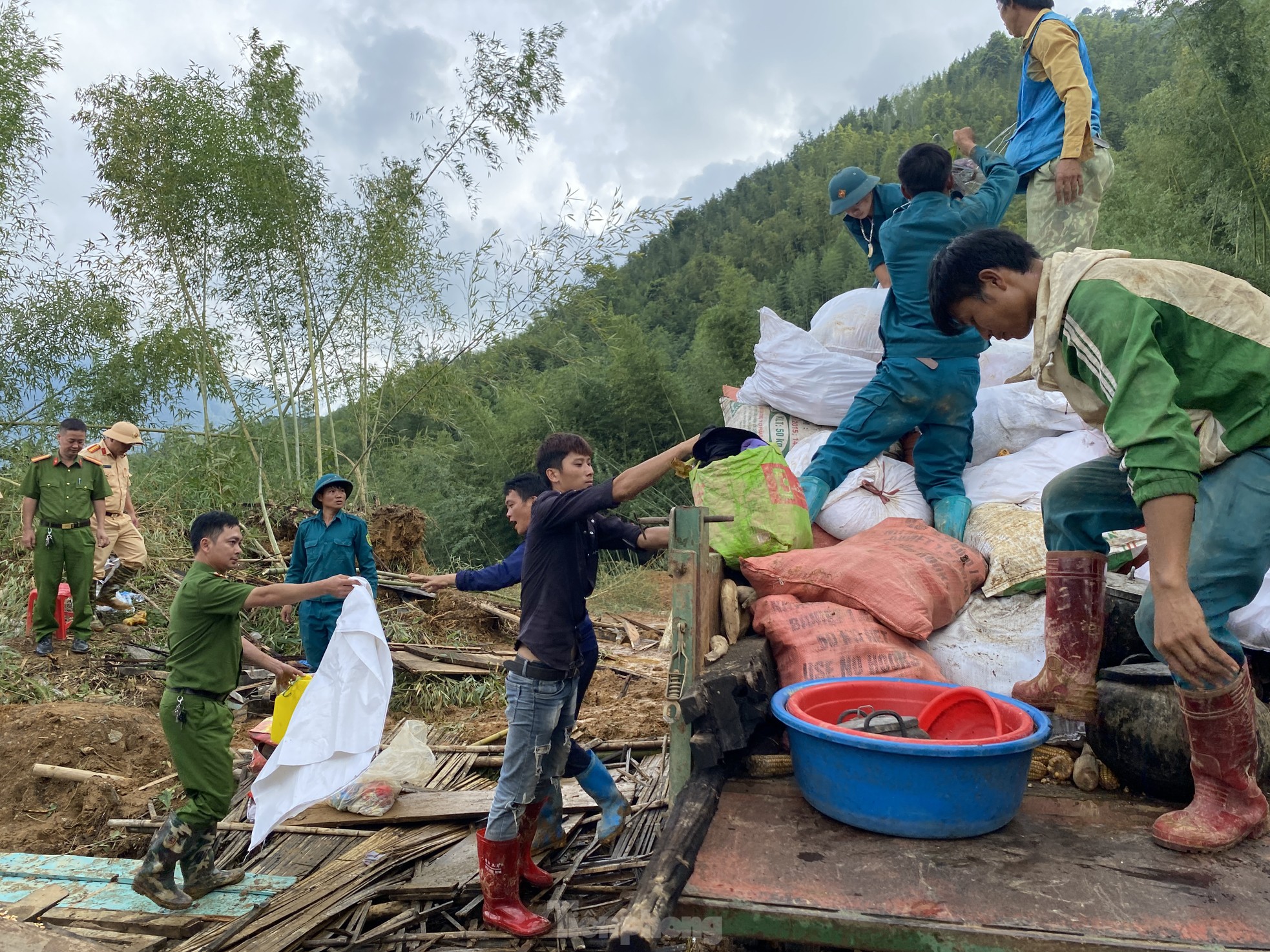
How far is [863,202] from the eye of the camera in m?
4.38

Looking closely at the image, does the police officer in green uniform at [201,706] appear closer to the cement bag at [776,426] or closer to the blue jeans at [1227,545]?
the cement bag at [776,426]

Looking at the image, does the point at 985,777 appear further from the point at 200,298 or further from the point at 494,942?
the point at 200,298

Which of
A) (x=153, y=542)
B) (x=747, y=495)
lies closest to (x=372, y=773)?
(x=747, y=495)

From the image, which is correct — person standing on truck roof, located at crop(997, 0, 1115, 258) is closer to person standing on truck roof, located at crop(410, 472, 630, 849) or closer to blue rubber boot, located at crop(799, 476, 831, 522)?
blue rubber boot, located at crop(799, 476, 831, 522)

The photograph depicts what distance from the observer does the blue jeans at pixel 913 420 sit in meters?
3.55

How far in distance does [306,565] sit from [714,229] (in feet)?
99.3

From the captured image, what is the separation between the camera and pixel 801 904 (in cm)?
148

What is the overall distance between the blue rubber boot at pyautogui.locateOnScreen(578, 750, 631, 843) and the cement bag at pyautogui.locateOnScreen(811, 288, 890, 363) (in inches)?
95.8

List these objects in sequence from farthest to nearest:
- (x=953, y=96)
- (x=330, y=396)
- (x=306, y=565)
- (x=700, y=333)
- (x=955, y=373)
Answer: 1. (x=953, y=96)
2. (x=700, y=333)
3. (x=330, y=396)
4. (x=306, y=565)
5. (x=955, y=373)

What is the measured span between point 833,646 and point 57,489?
608cm

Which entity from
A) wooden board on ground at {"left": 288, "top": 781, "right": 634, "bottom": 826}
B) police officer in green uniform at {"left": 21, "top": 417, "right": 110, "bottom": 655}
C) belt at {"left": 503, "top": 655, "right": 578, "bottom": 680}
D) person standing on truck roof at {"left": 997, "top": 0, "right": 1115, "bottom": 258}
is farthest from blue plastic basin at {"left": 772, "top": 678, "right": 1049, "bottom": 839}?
police officer in green uniform at {"left": 21, "top": 417, "right": 110, "bottom": 655}

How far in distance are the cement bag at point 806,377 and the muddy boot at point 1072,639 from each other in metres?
1.97

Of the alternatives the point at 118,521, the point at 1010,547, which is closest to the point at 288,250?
the point at 118,521

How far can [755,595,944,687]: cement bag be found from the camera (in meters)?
2.46
